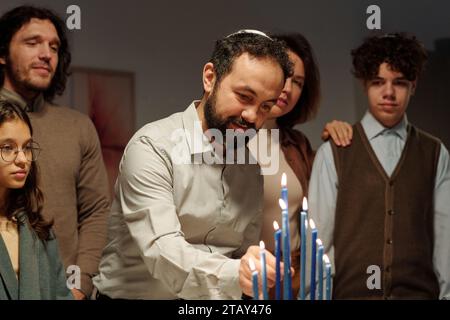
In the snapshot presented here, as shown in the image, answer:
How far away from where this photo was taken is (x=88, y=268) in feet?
6.15

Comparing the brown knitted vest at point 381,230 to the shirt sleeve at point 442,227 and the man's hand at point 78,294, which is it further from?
the man's hand at point 78,294

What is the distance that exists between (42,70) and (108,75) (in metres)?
0.20

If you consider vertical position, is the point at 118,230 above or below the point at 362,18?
below

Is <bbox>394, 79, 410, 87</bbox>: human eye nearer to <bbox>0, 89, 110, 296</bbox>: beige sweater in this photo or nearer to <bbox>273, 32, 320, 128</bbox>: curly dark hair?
<bbox>273, 32, 320, 128</bbox>: curly dark hair

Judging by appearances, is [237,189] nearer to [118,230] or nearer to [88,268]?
[118,230]

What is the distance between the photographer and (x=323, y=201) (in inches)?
80.4

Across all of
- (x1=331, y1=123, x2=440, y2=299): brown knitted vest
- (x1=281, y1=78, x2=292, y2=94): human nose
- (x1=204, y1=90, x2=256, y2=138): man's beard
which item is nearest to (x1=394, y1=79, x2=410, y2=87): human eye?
(x1=331, y1=123, x2=440, y2=299): brown knitted vest

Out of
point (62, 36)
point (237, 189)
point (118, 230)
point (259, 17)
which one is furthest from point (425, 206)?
point (62, 36)

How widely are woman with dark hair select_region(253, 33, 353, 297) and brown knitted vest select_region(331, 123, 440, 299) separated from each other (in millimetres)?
78

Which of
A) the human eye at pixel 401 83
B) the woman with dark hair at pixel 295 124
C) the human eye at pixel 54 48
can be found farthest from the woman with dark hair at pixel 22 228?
the human eye at pixel 401 83

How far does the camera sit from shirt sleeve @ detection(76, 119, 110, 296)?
1.88 meters

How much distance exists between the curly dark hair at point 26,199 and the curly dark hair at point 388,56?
3.19 feet

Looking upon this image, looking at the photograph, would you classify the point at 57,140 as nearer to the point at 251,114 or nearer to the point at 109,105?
the point at 109,105

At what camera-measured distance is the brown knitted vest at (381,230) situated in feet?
6.68
